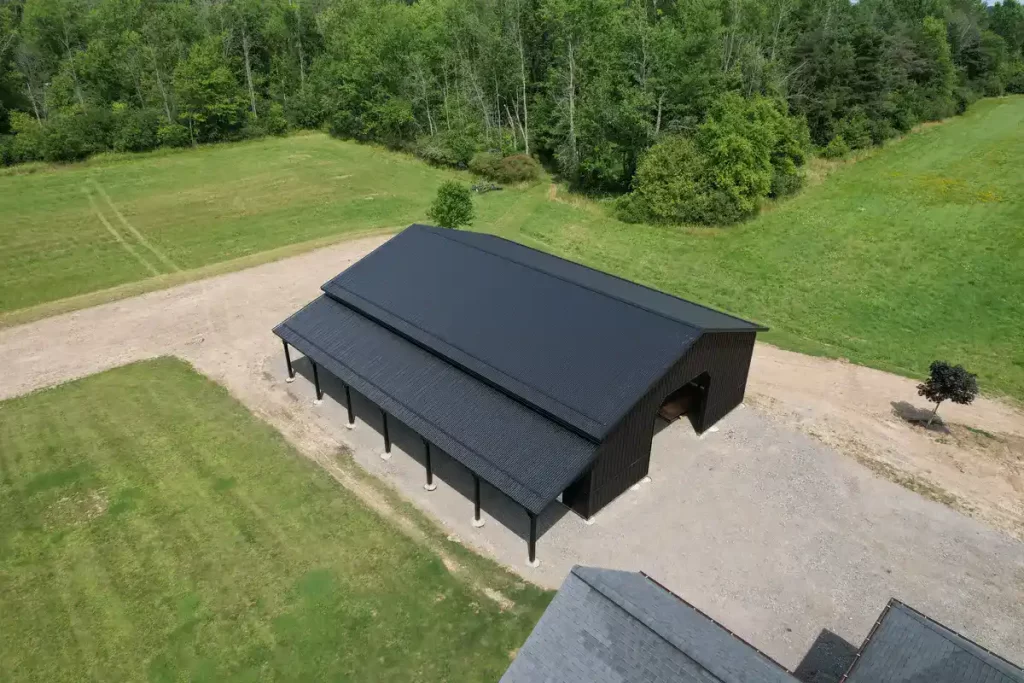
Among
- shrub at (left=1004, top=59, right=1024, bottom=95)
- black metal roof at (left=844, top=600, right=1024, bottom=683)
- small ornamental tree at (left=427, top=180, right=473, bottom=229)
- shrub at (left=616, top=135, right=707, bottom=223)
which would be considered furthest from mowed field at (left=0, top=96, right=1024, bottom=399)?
shrub at (left=1004, top=59, right=1024, bottom=95)

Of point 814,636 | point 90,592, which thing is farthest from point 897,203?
point 90,592

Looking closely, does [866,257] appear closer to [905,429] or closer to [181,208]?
[905,429]

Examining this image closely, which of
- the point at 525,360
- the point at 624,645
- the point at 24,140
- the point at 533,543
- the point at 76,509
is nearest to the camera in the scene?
the point at 624,645

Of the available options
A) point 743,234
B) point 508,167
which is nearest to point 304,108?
point 508,167

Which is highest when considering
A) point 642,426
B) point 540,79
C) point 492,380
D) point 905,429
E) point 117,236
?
point 540,79

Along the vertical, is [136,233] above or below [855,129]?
below

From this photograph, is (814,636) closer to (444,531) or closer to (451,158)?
(444,531)

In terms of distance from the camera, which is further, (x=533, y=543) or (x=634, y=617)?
(x=533, y=543)

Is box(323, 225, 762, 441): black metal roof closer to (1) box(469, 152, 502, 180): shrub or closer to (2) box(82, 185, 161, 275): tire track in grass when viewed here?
(2) box(82, 185, 161, 275): tire track in grass

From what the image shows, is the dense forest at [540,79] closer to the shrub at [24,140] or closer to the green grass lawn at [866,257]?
the shrub at [24,140]
